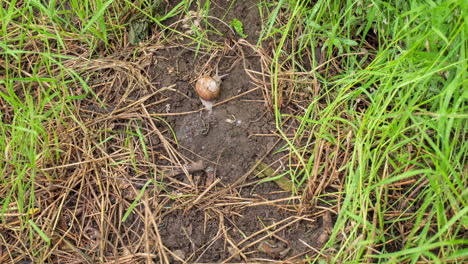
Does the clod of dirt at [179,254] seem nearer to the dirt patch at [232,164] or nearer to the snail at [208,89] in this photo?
the dirt patch at [232,164]

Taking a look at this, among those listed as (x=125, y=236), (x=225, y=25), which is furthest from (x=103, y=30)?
(x=125, y=236)

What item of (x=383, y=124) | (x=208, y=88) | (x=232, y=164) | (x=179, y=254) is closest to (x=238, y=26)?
(x=208, y=88)

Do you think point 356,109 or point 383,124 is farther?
point 356,109

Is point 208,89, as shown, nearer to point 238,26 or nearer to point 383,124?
point 238,26

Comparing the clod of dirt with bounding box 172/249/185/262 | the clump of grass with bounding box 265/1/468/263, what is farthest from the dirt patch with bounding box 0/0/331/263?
the clump of grass with bounding box 265/1/468/263

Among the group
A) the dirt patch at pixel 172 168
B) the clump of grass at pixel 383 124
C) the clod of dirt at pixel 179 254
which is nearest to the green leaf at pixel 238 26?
the dirt patch at pixel 172 168

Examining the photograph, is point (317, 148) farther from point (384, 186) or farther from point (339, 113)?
point (384, 186)

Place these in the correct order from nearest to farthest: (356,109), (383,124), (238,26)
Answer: (383,124), (356,109), (238,26)

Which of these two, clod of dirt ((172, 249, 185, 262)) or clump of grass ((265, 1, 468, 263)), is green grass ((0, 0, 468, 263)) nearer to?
clump of grass ((265, 1, 468, 263))
